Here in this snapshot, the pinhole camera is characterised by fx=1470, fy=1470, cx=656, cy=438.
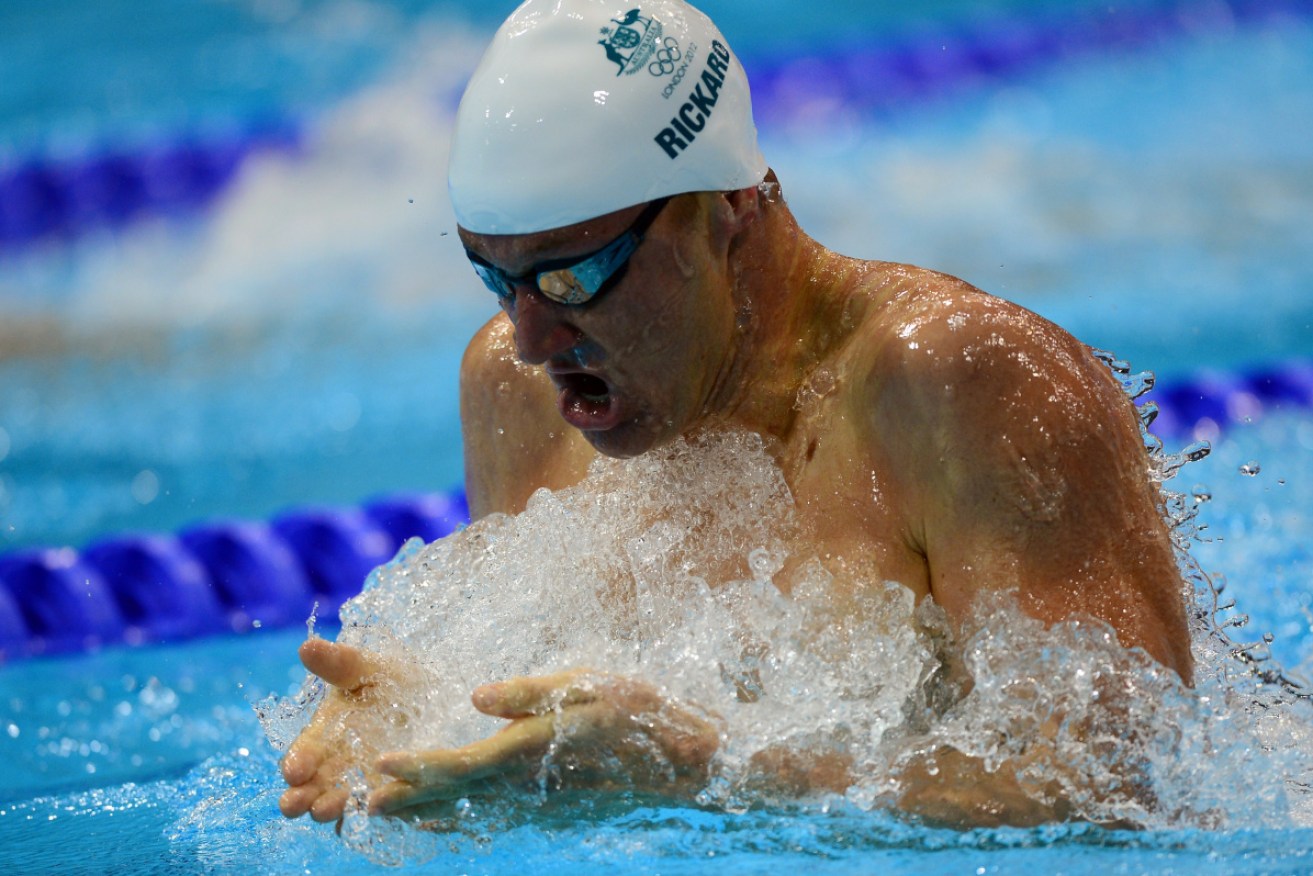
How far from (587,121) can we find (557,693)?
2.39ft

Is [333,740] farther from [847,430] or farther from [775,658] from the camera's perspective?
[847,430]

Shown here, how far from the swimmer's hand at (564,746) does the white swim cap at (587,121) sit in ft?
1.93

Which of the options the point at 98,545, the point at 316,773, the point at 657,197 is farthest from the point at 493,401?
the point at 98,545

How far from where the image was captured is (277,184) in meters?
7.38

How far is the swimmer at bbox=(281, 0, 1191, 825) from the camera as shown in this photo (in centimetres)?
167

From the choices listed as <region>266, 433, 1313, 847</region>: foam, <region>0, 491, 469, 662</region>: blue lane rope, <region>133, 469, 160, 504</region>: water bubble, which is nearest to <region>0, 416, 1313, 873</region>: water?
<region>266, 433, 1313, 847</region>: foam

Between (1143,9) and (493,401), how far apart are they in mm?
7784

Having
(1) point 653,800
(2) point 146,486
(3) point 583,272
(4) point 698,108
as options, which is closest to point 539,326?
(3) point 583,272

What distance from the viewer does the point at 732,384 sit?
204cm

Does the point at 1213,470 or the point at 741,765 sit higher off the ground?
the point at 1213,470

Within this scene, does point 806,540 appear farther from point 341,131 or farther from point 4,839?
point 341,131

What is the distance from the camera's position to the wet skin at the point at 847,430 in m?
1.66

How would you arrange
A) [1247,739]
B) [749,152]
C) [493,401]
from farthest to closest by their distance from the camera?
1. [493,401]
2. [749,152]
3. [1247,739]

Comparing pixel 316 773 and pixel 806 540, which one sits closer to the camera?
pixel 316 773
